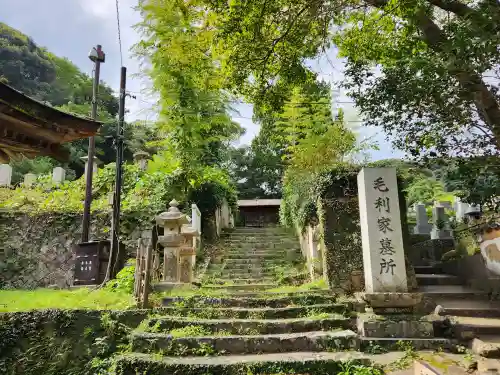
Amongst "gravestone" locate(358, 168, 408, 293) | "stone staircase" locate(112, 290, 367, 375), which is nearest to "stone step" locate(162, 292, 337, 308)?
"stone staircase" locate(112, 290, 367, 375)

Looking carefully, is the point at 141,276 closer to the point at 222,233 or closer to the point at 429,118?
the point at 429,118

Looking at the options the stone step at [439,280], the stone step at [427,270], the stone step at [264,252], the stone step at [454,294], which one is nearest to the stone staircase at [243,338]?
the stone step at [454,294]

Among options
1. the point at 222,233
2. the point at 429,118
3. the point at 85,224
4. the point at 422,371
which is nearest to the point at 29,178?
the point at 85,224

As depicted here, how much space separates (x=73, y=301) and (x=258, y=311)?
3.78 m

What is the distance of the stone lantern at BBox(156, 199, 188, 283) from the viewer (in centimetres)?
859

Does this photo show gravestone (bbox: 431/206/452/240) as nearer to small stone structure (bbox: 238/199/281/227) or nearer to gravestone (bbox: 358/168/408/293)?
gravestone (bbox: 358/168/408/293)

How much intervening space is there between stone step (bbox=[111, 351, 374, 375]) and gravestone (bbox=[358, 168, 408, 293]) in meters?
1.63

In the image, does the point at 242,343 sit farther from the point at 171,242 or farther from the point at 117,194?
the point at 117,194

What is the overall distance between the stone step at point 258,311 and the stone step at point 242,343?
42.1 inches

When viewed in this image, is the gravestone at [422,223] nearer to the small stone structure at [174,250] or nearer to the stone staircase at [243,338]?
the stone staircase at [243,338]

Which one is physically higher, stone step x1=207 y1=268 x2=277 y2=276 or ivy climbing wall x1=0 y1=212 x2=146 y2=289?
ivy climbing wall x1=0 y1=212 x2=146 y2=289

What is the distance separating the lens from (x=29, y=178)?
56.3ft

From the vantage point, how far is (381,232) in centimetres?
683

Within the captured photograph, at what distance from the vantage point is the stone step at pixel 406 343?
19.1ft
